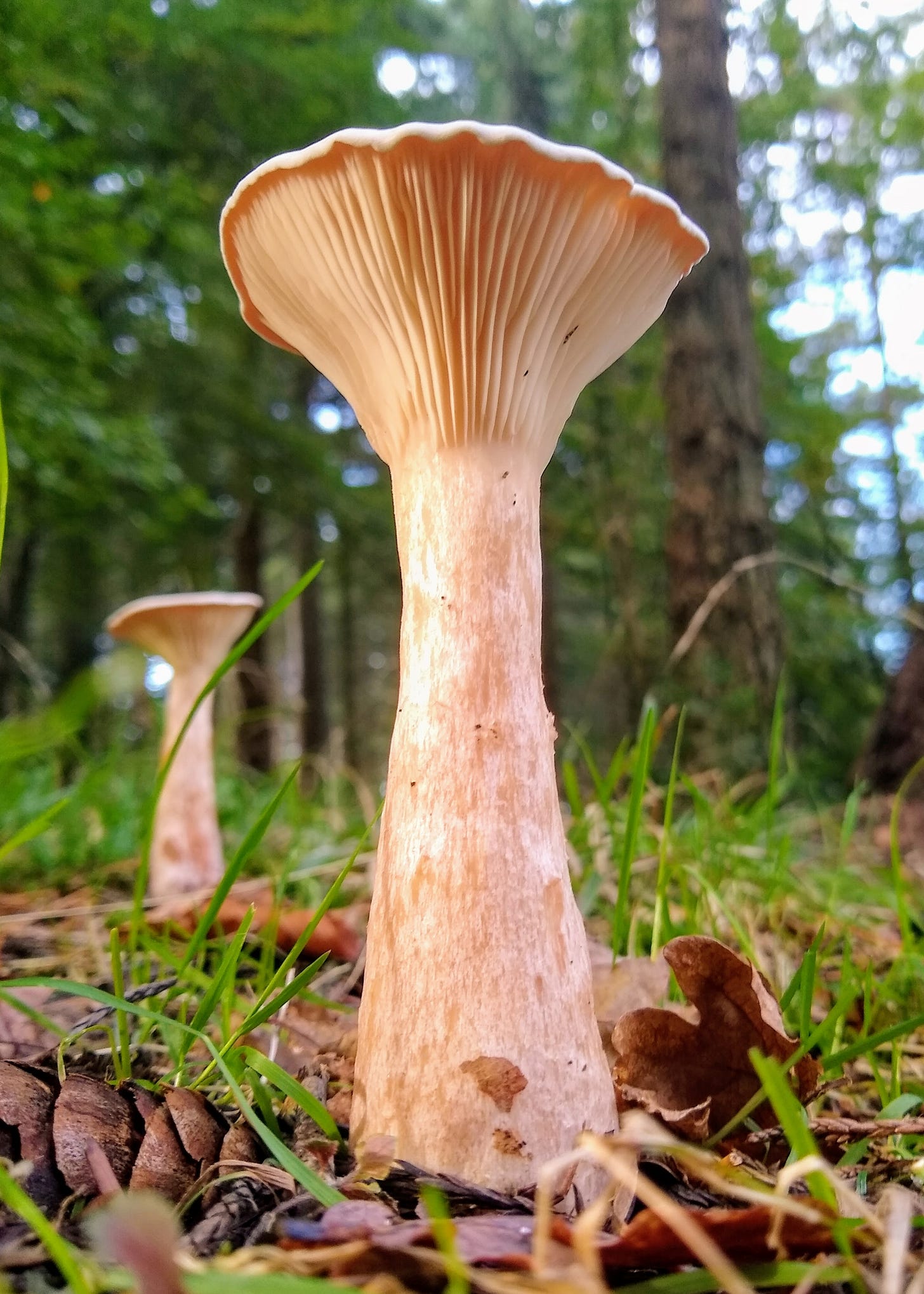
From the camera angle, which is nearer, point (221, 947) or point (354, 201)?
point (354, 201)

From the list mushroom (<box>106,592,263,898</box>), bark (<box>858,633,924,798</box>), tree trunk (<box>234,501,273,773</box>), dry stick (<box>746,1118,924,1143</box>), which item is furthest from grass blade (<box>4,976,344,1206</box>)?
tree trunk (<box>234,501,273,773</box>)

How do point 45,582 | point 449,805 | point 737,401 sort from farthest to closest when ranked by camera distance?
point 45,582, point 737,401, point 449,805

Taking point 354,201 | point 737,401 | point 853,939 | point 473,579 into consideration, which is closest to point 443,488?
point 473,579

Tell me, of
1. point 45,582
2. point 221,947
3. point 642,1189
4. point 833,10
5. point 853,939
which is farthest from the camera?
point 45,582

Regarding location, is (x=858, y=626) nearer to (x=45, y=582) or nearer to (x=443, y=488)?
(x=443, y=488)

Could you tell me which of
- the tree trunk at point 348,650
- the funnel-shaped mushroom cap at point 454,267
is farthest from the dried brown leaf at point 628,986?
the tree trunk at point 348,650

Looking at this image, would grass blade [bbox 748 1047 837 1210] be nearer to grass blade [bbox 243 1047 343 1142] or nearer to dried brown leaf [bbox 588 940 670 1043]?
grass blade [bbox 243 1047 343 1142]
